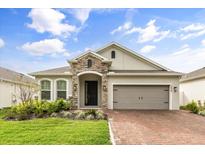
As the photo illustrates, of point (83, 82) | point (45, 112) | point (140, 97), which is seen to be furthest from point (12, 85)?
point (140, 97)

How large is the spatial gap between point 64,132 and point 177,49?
355 inches

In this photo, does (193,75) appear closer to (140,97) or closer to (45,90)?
(140,97)

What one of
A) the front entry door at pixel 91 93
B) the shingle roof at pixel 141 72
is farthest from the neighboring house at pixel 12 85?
the shingle roof at pixel 141 72

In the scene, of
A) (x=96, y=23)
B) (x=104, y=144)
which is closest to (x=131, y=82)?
(x=96, y=23)

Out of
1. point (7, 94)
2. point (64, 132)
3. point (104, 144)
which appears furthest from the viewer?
point (7, 94)

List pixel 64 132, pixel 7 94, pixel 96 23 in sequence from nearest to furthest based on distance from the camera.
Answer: pixel 64 132, pixel 96 23, pixel 7 94

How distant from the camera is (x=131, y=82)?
17.0 meters

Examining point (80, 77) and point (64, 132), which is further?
point (80, 77)

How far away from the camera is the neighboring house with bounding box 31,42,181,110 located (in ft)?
54.6

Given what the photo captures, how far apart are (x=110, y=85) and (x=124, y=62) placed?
2.17 m

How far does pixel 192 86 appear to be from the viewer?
1806cm

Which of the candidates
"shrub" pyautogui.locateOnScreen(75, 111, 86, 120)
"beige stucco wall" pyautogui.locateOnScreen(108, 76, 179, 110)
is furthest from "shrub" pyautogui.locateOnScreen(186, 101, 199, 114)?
"shrub" pyautogui.locateOnScreen(75, 111, 86, 120)

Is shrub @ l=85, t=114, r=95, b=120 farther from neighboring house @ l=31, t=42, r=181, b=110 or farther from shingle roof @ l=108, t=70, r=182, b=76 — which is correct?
shingle roof @ l=108, t=70, r=182, b=76

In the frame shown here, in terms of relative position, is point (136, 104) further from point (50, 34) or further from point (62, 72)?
point (50, 34)
